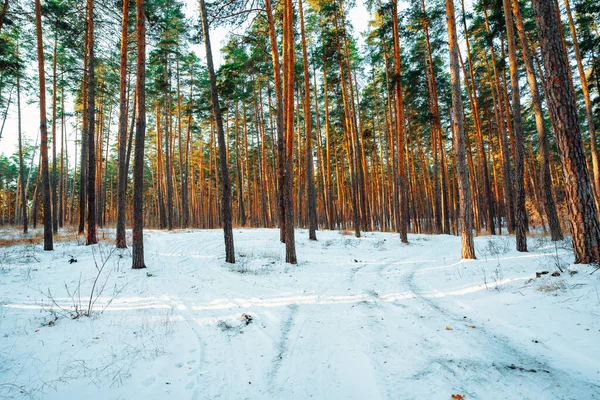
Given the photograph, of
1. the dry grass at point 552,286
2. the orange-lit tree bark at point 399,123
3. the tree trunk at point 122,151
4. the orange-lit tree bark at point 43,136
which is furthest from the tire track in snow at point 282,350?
the orange-lit tree bark at point 43,136

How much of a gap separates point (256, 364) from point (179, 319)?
197cm

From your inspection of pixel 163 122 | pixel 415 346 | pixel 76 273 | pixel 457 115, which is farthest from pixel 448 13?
pixel 163 122

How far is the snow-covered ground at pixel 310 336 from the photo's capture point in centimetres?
241

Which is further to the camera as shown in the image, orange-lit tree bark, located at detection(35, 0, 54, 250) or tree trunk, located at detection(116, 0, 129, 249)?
orange-lit tree bark, located at detection(35, 0, 54, 250)

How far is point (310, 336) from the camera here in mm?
3455

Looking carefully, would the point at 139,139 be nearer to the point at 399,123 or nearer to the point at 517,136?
the point at 399,123

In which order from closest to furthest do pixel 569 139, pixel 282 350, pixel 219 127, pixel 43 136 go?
pixel 282 350, pixel 569 139, pixel 219 127, pixel 43 136

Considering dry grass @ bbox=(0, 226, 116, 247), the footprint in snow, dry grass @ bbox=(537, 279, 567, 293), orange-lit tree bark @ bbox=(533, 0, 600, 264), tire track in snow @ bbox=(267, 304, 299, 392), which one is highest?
orange-lit tree bark @ bbox=(533, 0, 600, 264)

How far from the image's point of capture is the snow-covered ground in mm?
2410

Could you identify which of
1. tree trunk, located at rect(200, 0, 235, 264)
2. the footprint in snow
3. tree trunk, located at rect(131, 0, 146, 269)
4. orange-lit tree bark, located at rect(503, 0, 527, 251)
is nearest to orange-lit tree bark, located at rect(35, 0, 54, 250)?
tree trunk, located at rect(131, 0, 146, 269)

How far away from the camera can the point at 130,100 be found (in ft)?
60.1

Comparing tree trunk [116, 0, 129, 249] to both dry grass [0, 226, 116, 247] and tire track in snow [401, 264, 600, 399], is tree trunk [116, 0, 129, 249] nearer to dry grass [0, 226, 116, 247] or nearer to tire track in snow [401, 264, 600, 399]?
dry grass [0, 226, 116, 247]

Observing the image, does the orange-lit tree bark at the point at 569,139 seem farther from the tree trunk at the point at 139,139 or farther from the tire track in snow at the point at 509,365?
the tree trunk at the point at 139,139

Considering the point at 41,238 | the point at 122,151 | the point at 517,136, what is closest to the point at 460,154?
the point at 517,136
